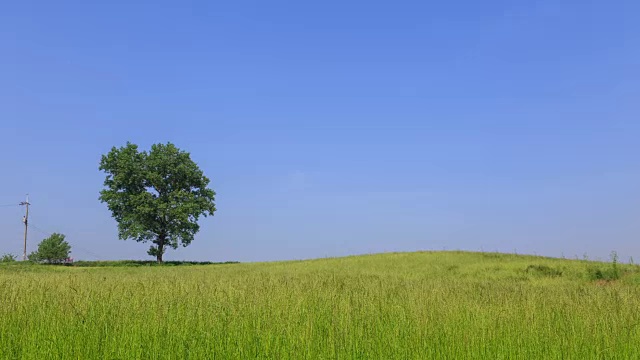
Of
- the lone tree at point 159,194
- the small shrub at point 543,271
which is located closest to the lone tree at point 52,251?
the lone tree at point 159,194

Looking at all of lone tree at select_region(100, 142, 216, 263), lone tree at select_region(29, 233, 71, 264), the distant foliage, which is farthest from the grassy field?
lone tree at select_region(29, 233, 71, 264)

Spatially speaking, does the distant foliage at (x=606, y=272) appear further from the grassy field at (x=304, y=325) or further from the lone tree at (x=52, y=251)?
the lone tree at (x=52, y=251)

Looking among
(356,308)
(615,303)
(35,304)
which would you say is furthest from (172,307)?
(615,303)

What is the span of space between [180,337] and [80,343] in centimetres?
135

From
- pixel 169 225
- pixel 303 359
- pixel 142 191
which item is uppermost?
pixel 142 191

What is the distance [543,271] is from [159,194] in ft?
121

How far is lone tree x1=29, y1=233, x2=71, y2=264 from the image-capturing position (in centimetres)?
5425

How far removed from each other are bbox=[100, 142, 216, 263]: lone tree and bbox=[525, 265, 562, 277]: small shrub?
1248 inches

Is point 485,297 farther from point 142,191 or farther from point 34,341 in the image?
point 142,191

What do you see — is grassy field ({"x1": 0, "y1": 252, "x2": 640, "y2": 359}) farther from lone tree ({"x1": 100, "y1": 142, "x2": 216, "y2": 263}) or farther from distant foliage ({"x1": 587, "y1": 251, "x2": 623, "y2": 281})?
lone tree ({"x1": 100, "y1": 142, "x2": 216, "y2": 263})

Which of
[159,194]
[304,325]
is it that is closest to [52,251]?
[159,194]

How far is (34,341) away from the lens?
258 inches

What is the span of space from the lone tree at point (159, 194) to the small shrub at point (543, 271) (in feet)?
104

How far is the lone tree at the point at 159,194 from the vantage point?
152 ft
